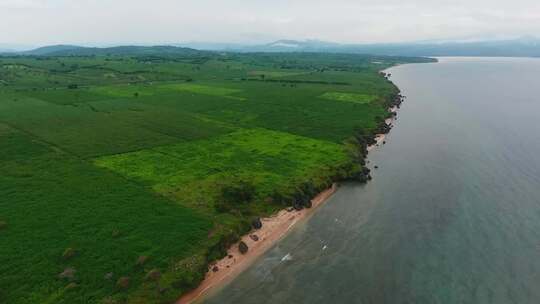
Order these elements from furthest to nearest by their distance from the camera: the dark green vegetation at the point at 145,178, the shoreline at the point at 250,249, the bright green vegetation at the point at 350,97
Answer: the bright green vegetation at the point at 350,97
the shoreline at the point at 250,249
the dark green vegetation at the point at 145,178

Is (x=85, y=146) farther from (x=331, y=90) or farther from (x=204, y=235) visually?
(x=331, y=90)

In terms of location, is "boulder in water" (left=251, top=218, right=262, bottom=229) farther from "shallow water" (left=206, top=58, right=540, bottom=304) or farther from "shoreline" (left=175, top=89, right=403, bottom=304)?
"shallow water" (left=206, top=58, right=540, bottom=304)

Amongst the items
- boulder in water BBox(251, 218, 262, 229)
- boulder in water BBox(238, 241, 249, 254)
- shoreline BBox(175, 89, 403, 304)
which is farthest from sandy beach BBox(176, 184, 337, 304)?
boulder in water BBox(251, 218, 262, 229)

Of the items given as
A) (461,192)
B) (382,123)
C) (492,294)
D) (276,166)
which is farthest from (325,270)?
(382,123)

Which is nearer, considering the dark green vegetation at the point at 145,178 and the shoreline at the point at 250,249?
the dark green vegetation at the point at 145,178

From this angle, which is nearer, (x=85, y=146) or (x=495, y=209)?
(x=495, y=209)

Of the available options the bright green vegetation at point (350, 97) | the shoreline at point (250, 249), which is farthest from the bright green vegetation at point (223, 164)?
the bright green vegetation at point (350, 97)

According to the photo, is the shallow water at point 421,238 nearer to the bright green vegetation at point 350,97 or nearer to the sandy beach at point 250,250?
the sandy beach at point 250,250
